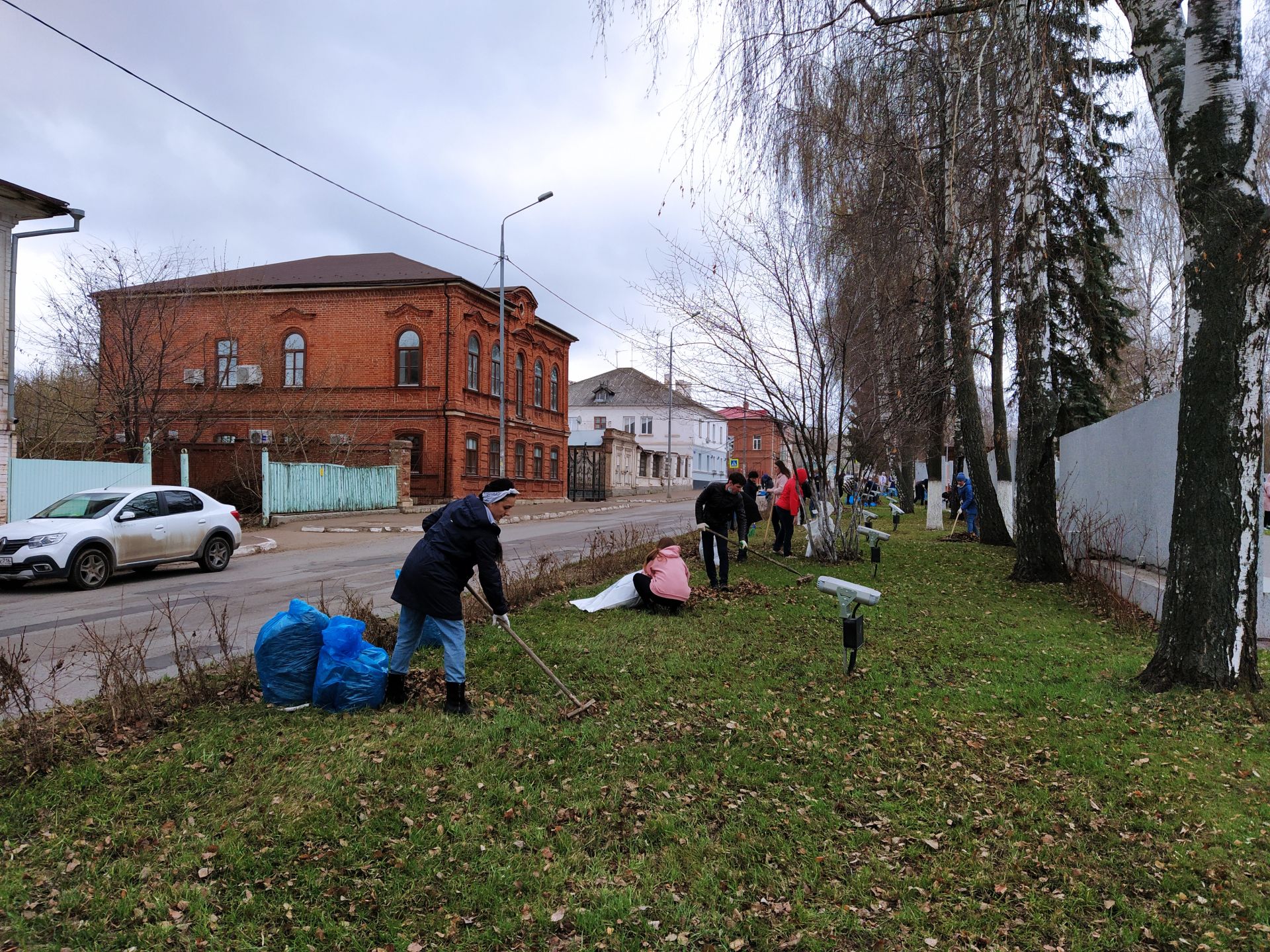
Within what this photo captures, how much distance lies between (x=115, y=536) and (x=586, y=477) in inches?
1354

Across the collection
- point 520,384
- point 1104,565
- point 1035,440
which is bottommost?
point 1104,565

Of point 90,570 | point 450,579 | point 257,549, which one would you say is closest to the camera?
point 450,579

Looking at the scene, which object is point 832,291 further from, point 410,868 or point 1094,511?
point 410,868

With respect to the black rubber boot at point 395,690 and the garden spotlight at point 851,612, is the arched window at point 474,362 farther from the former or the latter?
the black rubber boot at point 395,690

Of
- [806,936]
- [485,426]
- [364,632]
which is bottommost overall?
[806,936]

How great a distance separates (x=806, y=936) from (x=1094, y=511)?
1102 centimetres

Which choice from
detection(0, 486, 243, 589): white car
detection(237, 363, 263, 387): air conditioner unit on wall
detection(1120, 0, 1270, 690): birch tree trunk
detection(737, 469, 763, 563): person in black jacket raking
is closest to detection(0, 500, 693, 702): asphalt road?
detection(0, 486, 243, 589): white car

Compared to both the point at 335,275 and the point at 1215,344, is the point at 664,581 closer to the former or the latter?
the point at 1215,344

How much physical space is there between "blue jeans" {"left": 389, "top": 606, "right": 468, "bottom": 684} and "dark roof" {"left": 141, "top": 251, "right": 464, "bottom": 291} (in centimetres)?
2808

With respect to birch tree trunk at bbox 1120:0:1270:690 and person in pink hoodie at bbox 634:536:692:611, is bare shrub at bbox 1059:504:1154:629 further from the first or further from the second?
person in pink hoodie at bbox 634:536:692:611

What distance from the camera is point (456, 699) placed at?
18.0ft

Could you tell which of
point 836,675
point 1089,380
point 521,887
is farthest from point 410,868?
point 1089,380

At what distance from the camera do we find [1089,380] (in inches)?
760

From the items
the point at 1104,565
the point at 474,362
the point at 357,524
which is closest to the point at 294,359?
the point at 474,362
